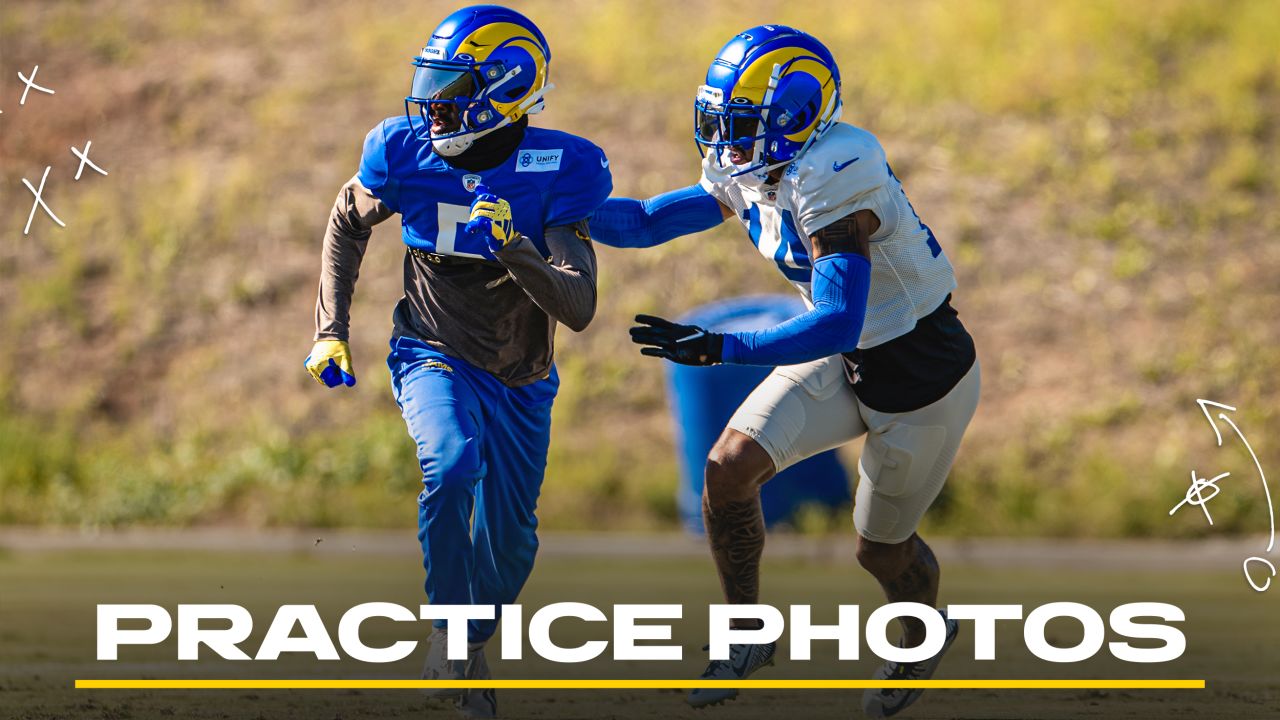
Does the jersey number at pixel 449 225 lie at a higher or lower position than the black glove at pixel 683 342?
higher

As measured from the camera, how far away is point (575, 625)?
1024cm

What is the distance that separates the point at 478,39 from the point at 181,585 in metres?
6.41

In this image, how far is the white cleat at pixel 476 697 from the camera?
20.7ft

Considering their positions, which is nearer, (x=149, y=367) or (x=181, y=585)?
(x=181, y=585)

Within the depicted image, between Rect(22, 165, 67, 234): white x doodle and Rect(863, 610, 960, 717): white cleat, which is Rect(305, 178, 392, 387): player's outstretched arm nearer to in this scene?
Rect(863, 610, 960, 717): white cleat

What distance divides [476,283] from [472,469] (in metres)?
0.71

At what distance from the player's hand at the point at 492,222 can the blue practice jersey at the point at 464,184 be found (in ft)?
1.30

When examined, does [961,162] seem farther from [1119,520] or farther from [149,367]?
[149,367]

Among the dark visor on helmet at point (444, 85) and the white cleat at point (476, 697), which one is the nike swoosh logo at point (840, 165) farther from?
the white cleat at point (476, 697)

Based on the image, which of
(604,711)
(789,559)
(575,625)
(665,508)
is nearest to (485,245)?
(604,711)

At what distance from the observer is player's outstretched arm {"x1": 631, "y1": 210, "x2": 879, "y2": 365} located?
6.02 metres

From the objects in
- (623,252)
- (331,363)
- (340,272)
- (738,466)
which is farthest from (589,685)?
(623,252)

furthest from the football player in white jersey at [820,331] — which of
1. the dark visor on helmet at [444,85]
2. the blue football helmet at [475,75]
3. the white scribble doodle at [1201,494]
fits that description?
the white scribble doodle at [1201,494]

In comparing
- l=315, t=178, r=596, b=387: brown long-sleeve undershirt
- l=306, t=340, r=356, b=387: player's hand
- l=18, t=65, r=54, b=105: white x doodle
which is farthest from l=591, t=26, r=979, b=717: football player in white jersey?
l=18, t=65, r=54, b=105: white x doodle
